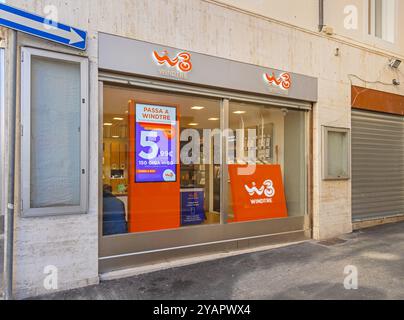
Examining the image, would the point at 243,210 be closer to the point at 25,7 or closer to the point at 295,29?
the point at 295,29

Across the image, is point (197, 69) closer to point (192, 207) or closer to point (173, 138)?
point (173, 138)

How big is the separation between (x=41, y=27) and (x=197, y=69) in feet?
7.14

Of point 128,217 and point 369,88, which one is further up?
point 369,88

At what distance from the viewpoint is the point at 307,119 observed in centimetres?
664

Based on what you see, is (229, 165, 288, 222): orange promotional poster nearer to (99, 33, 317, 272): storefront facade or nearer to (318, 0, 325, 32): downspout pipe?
(99, 33, 317, 272): storefront facade

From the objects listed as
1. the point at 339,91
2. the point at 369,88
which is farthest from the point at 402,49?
the point at 339,91

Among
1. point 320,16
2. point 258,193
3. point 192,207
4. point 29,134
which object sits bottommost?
point 192,207

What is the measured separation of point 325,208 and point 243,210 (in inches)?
71.2

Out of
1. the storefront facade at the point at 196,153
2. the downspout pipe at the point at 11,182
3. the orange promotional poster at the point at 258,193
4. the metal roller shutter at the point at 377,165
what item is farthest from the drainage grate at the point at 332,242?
A: the downspout pipe at the point at 11,182

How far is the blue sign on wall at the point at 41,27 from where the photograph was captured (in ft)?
11.7

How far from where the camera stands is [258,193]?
620 cm

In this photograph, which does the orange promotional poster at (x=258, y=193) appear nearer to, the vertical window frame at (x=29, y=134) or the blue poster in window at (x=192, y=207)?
the blue poster in window at (x=192, y=207)

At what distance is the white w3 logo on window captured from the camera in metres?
6.09

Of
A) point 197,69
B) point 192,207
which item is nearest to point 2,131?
point 197,69
